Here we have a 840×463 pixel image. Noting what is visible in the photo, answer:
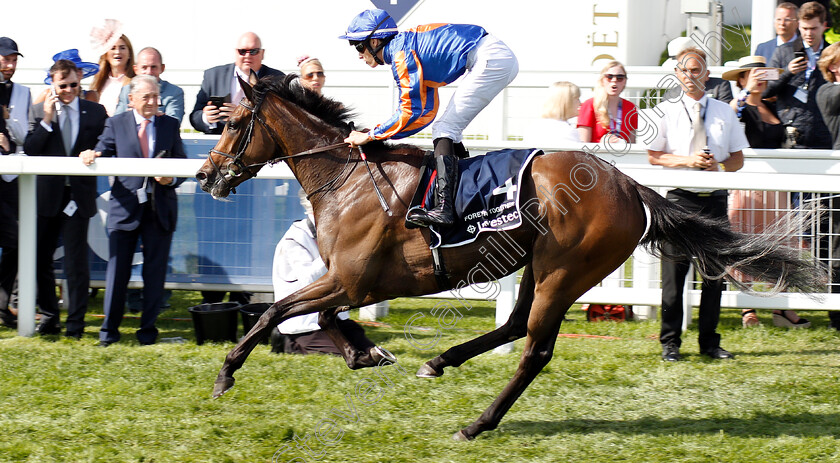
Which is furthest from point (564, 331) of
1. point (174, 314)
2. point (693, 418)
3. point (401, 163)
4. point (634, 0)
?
point (634, 0)

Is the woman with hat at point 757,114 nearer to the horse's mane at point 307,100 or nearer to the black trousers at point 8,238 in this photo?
the horse's mane at point 307,100

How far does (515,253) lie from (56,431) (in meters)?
2.20

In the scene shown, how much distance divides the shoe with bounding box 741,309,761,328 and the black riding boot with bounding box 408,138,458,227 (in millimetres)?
2973

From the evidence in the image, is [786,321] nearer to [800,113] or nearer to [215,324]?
[800,113]

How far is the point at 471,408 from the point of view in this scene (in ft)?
14.7

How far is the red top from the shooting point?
6.15 meters

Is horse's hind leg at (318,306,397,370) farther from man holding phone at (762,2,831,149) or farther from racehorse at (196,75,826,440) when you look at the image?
man holding phone at (762,2,831,149)

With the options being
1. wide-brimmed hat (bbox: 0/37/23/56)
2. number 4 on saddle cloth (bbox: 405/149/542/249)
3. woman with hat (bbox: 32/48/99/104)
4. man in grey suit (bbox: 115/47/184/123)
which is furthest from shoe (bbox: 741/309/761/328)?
wide-brimmed hat (bbox: 0/37/23/56)

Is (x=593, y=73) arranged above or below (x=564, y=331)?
above

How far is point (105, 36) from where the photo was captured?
22.6 ft

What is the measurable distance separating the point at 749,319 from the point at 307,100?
136 inches

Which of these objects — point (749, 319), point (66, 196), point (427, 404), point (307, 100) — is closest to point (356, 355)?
point (427, 404)


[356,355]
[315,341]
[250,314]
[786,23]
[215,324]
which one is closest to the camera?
[356,355]

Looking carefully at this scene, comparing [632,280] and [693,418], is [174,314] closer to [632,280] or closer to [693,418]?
[632,280]
